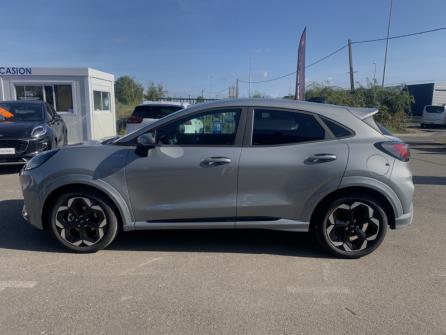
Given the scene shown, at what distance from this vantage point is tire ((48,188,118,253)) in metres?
3.84

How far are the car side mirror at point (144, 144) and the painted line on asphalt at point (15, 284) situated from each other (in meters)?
1.53

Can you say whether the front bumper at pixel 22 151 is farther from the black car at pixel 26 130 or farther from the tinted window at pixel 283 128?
the tinted window at pixel 283 128

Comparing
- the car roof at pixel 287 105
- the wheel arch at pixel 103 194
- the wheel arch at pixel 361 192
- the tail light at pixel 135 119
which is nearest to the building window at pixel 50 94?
the tail light at pixel 135 119

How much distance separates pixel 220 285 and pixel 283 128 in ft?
5.56

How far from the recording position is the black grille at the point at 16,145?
7.51 metres

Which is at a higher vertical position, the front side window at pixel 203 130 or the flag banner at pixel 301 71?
the flag banner at pixel 301 71

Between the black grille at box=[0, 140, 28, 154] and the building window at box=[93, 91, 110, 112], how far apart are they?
767 centimetres

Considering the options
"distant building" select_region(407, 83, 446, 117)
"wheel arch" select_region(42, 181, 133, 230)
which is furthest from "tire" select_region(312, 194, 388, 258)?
"distant building" select_region(407, 83, 446, 117)

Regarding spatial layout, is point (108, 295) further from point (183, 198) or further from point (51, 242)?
point (51, 242)

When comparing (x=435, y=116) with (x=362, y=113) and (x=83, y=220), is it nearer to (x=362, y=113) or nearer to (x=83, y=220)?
(x=362, y=113)

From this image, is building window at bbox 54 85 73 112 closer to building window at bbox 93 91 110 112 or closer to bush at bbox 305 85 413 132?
building window at bbox 93 91 110 112

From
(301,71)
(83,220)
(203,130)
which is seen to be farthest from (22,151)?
(301,71)

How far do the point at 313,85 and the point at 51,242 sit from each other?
116ft

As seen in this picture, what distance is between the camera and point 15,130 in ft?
25.3
